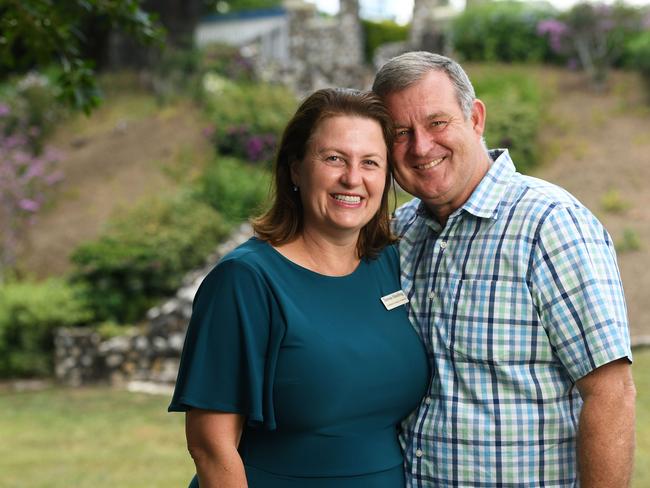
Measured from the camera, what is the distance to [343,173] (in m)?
2.56

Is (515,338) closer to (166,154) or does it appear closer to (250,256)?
(250,256)

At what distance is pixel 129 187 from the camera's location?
1448 centimetres

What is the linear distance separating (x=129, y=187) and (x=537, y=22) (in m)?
8.73

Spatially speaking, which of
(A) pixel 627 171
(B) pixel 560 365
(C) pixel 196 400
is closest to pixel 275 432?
(C) pixel 196 400

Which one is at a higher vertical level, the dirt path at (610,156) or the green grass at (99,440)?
the dirt path at (610,156)

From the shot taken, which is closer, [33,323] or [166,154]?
[33,323]

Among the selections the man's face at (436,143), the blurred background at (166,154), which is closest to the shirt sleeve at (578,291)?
the man's face at (436,143)

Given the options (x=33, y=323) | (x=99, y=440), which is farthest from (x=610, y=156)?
(x=99, y=440)

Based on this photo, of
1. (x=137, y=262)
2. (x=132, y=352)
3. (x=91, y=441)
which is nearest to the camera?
(x=91, y=441)

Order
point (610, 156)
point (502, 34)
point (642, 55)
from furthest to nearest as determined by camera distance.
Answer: point (502, 34)
point (642, 55)
point (610, 156)

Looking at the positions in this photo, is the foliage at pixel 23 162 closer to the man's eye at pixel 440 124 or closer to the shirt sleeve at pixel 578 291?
the man's eye at pixel 440 124

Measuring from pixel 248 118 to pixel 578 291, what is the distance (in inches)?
502

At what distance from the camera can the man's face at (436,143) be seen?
2582mm

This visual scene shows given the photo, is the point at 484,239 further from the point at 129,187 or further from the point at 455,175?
the point at 129,187
